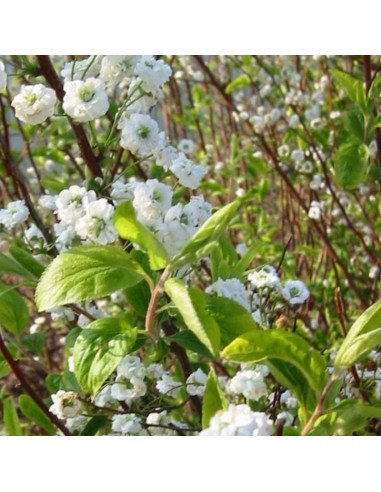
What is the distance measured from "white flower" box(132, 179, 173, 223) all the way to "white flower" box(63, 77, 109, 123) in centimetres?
16

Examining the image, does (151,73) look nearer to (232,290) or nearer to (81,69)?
(81,69)

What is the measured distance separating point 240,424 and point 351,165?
0.96 meters

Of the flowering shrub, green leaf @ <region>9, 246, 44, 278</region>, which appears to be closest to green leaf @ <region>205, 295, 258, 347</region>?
the flowering shrub

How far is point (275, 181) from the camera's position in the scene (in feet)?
15.3

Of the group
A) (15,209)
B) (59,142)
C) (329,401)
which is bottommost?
(329,401)

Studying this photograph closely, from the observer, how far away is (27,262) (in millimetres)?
1181

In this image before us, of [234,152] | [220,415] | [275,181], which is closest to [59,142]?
[234,152]

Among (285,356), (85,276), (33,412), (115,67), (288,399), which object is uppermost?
(115,67)

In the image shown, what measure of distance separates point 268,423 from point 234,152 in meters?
2.40

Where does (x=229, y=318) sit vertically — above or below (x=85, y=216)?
below

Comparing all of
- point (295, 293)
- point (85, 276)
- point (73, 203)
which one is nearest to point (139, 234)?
point (85, 276)

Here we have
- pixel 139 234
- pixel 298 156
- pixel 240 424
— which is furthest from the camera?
pixel 298 156

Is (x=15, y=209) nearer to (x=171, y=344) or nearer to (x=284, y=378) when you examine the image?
(x=171, y=344)

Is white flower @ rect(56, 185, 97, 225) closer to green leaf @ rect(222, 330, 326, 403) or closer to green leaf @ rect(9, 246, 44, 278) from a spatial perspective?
green leaf @ rect(9, 246, 44, 278)
